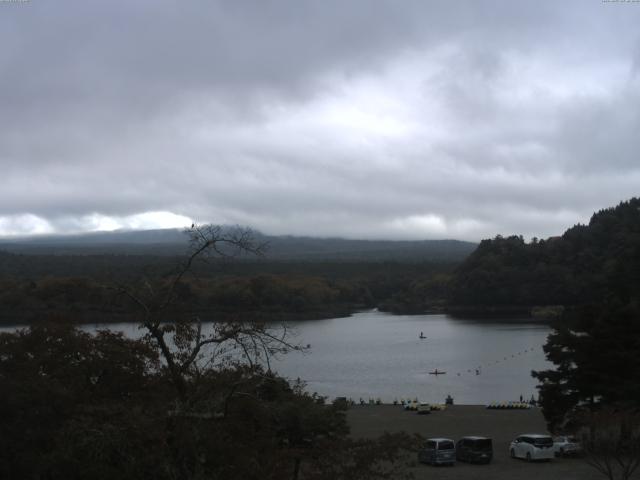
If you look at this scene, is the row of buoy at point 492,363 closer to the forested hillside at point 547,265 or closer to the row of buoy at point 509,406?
the row of buoy at point 509,406

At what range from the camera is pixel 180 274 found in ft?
20.6

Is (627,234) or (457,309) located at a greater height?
(627,234)

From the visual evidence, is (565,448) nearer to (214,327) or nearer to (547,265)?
(214,327)

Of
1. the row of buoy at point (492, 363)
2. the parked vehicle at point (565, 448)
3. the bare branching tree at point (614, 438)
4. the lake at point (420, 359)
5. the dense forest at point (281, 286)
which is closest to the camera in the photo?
the bare branching tree at point (614, 438)

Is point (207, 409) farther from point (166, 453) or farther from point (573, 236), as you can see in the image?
point (573, 236)

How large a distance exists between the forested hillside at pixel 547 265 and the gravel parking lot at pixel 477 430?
46.5 metres

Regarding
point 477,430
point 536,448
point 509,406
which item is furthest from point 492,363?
point 536,448

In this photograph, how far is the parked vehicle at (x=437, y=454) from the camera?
15.2m

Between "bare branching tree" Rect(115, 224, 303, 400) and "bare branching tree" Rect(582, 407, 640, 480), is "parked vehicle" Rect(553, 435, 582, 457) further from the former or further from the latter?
"bare branching tree" Rect(115, 224, 303, 400)

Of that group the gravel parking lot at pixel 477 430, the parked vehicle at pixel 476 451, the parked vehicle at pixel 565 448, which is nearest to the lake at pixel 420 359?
the gravel parking lot at pixel 477 430

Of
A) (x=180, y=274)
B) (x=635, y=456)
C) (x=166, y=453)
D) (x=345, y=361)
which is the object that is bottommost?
(x=345, y=361)

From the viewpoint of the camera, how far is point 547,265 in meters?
76.7

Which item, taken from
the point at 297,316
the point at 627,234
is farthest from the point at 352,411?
the point at 627,234

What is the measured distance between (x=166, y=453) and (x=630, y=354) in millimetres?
12939
